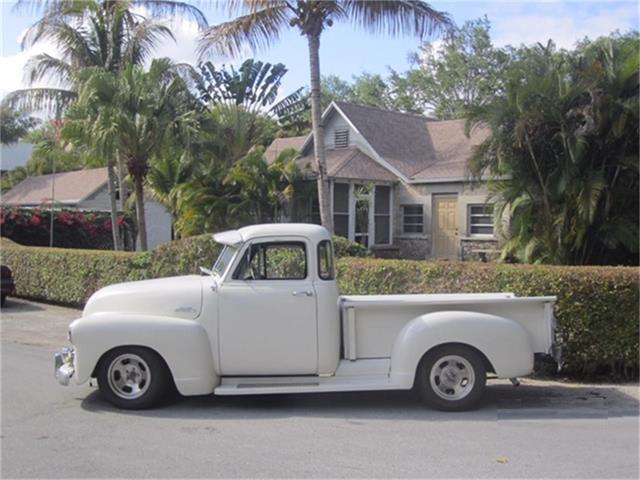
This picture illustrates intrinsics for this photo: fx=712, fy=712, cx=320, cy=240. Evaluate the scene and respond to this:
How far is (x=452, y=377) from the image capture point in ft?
24.3

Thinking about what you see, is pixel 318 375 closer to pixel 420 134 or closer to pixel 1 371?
pixel 1 371

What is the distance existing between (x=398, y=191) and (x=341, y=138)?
3.02 meters

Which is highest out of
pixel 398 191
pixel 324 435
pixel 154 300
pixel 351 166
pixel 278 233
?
pixel 351 166

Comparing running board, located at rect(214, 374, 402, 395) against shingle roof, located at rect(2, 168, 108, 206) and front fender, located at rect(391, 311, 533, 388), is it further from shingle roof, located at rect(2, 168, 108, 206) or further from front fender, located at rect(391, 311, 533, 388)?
shingle roof, located at rect(2, 168, 108, 206)

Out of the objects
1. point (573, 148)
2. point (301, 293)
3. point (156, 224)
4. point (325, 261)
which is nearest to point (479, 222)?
point (573, 148)

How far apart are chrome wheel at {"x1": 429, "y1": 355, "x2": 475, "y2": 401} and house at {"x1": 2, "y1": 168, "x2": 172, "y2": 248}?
25.1m

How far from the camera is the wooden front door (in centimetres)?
2264

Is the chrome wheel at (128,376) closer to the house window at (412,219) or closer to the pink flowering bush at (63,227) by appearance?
the pink flowering bush at (63,227)

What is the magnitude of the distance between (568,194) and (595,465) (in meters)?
9.06

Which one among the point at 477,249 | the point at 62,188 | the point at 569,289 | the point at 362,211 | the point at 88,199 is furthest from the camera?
the point at 62,188

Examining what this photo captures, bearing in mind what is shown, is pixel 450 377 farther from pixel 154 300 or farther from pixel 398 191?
pixel 398 191

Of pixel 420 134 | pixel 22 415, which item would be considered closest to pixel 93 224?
pixel 420 134

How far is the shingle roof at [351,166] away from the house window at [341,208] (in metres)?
0.54

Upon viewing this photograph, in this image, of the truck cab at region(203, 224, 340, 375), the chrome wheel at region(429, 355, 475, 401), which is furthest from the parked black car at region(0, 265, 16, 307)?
the chrome wheel at region(429, 355, 475, 401)
